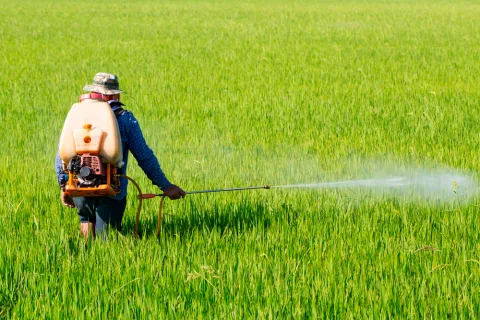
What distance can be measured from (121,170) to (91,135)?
13.9 inches

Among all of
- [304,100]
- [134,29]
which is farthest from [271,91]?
[134,29]

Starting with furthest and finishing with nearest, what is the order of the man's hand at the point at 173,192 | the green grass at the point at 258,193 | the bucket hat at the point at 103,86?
the man's hand at the point at 173,192
the bucket hat at the point at 103,86
the green grass at the point at 258,193

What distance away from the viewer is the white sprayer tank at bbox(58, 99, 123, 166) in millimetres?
3932

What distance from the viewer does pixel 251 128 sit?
8359 mm

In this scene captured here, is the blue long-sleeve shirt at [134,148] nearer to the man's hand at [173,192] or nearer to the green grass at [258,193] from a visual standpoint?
the man's hand at [173,192]

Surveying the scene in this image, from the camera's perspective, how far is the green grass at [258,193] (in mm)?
3686

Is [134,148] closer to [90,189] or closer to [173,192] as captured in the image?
[173,192]

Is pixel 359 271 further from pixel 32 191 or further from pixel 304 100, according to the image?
pixel 304 100

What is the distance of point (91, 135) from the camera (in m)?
3.93

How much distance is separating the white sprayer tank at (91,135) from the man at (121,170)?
250mm

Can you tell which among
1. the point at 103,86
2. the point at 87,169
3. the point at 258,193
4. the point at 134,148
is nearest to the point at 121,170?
the point at 134,148

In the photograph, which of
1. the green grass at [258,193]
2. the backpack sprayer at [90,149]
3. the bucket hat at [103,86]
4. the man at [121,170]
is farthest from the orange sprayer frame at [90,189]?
the bucket hat at [103,86]

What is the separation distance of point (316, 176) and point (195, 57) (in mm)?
9439

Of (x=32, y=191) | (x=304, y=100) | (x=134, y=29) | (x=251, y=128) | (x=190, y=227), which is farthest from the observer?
(x=134, y=29)
